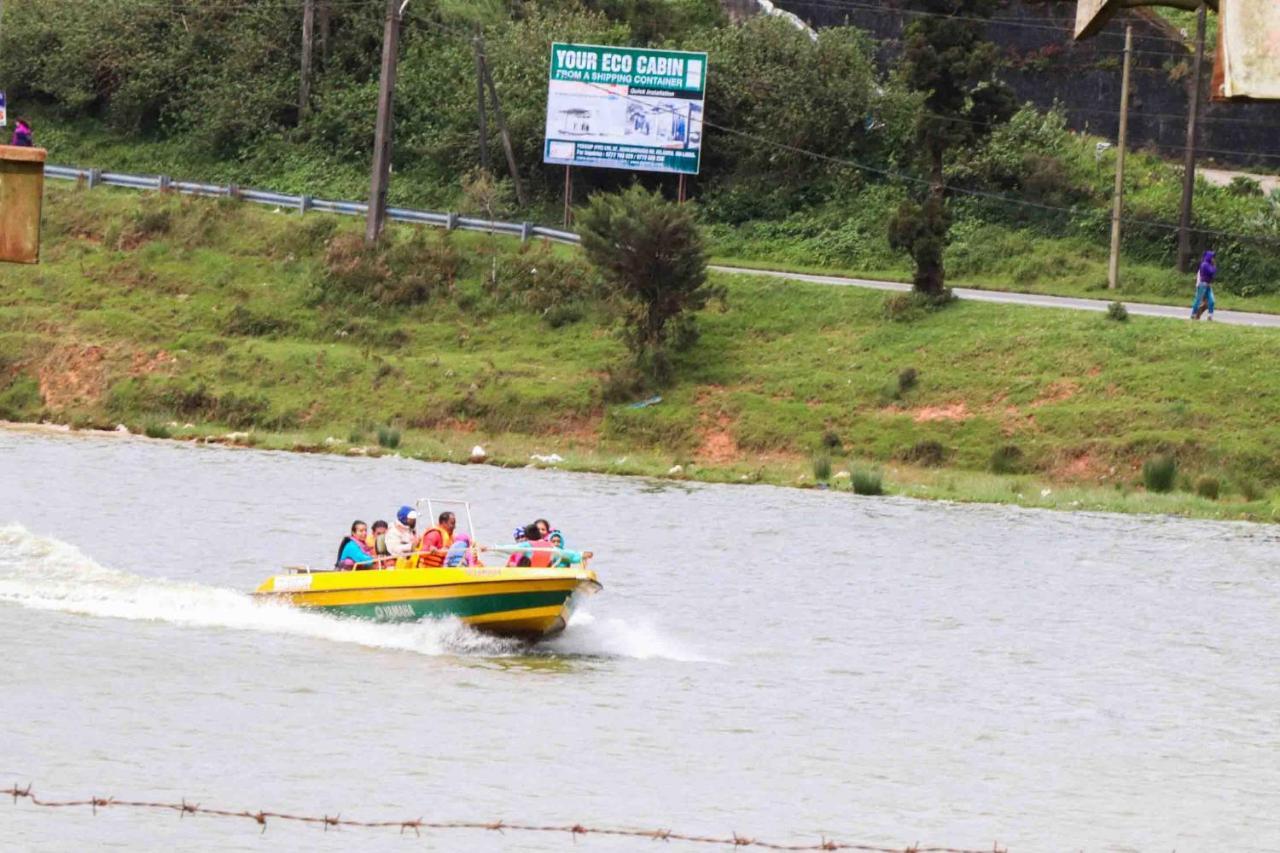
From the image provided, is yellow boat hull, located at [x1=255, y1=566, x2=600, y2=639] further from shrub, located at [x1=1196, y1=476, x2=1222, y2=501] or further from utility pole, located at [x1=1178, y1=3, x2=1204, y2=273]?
utility pole, located at [x1=1178, y1=3, x2=1204, y2=273]

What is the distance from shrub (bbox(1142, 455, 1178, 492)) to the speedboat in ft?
68.2

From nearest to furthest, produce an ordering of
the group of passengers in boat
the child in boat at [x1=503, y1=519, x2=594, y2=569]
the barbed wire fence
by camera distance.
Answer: the barbed wire fence, the child in boat at [x1=503, y1=519, x2=594, y2=569], the group of passengers in boat

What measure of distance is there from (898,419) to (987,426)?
2190 millimetres

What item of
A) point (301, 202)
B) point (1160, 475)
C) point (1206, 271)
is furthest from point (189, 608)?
point (301, 202)

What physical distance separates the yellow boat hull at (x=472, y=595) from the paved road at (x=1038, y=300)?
29.2 metres

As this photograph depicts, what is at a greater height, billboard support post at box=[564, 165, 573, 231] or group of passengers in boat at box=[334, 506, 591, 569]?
billboard support post at box=[564, 165, 573, 231]

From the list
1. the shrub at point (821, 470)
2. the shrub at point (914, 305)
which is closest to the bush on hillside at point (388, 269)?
the shrub at point (914, 305)

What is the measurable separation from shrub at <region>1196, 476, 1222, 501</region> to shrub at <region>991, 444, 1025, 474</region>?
13.4ft

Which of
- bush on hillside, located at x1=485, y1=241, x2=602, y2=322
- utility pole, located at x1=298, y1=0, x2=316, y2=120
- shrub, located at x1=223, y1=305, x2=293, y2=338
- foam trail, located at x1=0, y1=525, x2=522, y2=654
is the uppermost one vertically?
utility pole, located at x1=298, y1=0, x2=316, y2=120

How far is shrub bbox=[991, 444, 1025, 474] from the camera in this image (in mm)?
45594

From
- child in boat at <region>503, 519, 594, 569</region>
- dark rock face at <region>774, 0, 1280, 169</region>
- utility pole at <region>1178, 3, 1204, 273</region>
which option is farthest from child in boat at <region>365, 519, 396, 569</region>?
dark rock face at <region>774, 0, 1280, 169</region>

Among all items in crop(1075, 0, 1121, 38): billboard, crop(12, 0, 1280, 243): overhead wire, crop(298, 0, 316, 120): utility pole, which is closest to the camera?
crop(1075, 0, 1121, 38): billboard

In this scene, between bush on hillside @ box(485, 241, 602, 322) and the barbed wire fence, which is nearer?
the barbed wire fence

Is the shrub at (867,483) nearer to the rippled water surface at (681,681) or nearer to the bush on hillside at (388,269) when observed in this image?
the rippled water surface at (681,681)
